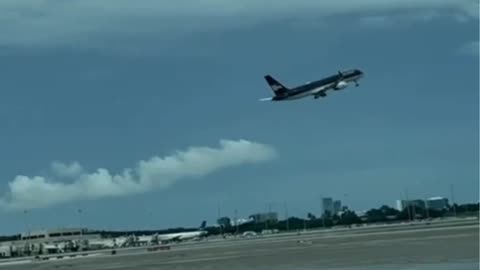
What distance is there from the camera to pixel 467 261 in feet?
171

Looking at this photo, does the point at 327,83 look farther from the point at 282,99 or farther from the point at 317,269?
the point at 317,269

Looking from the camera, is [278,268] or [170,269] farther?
[170,269]

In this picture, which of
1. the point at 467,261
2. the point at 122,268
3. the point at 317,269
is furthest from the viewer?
the point at 122,268

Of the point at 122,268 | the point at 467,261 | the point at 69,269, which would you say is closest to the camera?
the point at 467,261

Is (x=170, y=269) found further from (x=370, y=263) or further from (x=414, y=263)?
(x=414, y=263)

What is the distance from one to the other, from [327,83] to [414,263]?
292ft

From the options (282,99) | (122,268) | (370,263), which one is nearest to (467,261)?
(370,263)

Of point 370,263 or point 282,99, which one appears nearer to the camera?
point 370,263

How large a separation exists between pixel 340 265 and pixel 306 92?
272ft

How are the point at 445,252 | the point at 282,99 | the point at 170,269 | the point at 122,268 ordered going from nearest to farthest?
1. the point at 445,252
2. the point at 170,269
3. the point at 122,268
4. the point at 282,99

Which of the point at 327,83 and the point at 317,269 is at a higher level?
the point at 327,83

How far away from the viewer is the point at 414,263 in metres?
54.6

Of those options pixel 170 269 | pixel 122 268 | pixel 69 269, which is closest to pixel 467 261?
pixel 170 269

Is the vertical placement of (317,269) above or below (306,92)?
below
